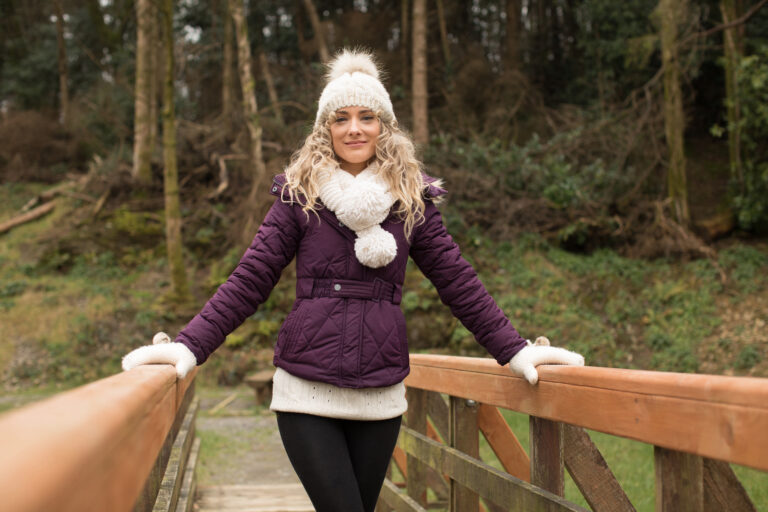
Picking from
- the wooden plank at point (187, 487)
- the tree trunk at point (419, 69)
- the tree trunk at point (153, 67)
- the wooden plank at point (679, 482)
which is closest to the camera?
the wooden plank at point (679, 482)

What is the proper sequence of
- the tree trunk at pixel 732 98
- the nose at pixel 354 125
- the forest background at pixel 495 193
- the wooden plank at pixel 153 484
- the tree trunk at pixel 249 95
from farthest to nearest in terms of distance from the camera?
the tree trunk at pixel 249 95
the tree trunk at pixel 732 98
the forest background at pixel 495 193
the nose at pixel 354 125
the wooden plank at pixel 153 484

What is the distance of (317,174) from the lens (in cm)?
241

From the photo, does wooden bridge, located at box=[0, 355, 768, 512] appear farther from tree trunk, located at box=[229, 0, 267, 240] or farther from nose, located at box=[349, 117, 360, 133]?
tree trunk, located at box=[229, 0, 267, 240]

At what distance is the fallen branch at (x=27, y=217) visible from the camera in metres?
16.5

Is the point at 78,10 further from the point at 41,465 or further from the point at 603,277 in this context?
the point at 41,465

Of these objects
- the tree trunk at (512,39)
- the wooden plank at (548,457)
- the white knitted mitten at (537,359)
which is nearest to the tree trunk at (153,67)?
the tree trunk at (512,39)

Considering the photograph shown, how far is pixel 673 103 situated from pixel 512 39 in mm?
7270

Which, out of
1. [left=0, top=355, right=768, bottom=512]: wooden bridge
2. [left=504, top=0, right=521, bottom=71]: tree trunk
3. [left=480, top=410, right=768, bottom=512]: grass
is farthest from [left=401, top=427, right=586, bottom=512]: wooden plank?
[left=504, top=0, right=521, bottom=71]: tree trunk

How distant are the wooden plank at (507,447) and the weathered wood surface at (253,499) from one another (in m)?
1.90

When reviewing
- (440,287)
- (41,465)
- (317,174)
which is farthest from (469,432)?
(41,465)

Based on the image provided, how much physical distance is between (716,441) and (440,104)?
17.5 meters

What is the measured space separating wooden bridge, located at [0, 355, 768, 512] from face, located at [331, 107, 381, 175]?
2.98ft

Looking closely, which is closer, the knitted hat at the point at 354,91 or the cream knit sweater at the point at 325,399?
the cream knit sweater at the point at 325,399

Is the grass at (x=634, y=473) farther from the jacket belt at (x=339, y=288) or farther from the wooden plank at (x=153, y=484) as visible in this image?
the wooden plank at (x=153, y=484)
